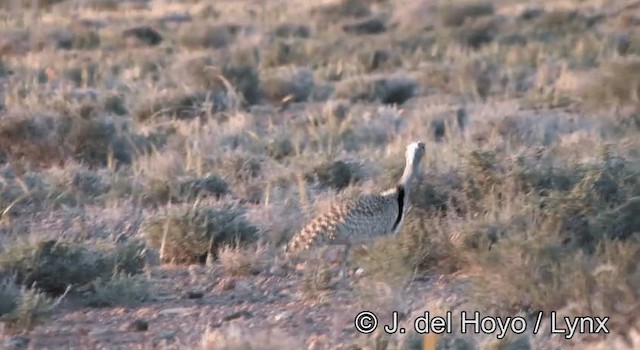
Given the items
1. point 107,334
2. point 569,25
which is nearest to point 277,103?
point 107,334

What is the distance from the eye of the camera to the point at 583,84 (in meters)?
19.6

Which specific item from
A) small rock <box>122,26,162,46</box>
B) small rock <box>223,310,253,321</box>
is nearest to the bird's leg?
small rock <box>223,310,253,321</box>

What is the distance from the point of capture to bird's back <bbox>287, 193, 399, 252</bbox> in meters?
8.16

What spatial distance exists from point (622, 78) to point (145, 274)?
38.1 feet

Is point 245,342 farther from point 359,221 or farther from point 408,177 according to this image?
point 408,177

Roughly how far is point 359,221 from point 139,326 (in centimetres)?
163

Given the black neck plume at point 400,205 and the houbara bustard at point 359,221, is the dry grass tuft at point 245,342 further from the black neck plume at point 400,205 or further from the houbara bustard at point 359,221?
the black neck plume at point 400,205

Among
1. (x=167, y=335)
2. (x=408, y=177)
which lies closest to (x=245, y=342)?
(x=167, y=335)

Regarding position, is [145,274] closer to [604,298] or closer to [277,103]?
[604,298]

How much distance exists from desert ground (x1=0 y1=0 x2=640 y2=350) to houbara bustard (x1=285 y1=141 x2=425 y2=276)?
0.20 meters

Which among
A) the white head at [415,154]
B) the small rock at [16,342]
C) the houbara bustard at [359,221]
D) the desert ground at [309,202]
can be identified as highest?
the white head at [415,154]

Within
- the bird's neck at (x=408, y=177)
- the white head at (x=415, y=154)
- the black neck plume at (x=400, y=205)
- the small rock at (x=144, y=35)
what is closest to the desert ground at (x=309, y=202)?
the black neck plume at (x=400, y=205)

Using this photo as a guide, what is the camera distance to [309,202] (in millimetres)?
11125

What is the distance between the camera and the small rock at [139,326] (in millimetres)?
7516
